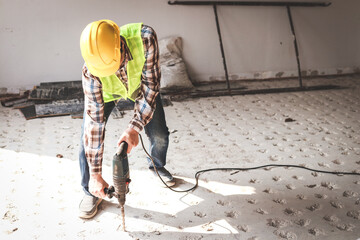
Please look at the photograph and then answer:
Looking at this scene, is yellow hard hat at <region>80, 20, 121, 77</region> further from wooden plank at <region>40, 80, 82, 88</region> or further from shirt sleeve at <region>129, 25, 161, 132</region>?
wooden plank at <region>40, 80, 82, 88</region>

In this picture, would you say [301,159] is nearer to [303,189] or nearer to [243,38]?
[303,189]

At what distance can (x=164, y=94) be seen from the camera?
529 centimetres

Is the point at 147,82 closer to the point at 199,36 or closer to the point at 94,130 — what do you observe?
the point at 94,130

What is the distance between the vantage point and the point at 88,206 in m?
2.37

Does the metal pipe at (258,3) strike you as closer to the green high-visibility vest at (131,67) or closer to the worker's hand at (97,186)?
the green high-visibility vest at (131,67)

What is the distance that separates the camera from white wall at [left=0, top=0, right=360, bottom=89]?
16.6ft

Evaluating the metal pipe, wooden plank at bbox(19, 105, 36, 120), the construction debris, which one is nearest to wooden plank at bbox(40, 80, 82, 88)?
the construction debris

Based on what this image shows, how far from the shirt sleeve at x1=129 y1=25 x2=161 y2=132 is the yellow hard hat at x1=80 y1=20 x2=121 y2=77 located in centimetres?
24

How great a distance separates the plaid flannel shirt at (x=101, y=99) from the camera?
77.1 inches

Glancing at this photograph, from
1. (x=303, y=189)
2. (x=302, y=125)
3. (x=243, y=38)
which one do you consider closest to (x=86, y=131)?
(x=303, y=189)

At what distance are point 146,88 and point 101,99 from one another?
0.31m

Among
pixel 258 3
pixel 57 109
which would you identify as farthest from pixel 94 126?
pixel 258 3

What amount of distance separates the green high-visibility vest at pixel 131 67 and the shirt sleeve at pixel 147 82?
0.04m

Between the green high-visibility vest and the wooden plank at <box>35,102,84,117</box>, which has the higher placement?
the green high-visibility vest
